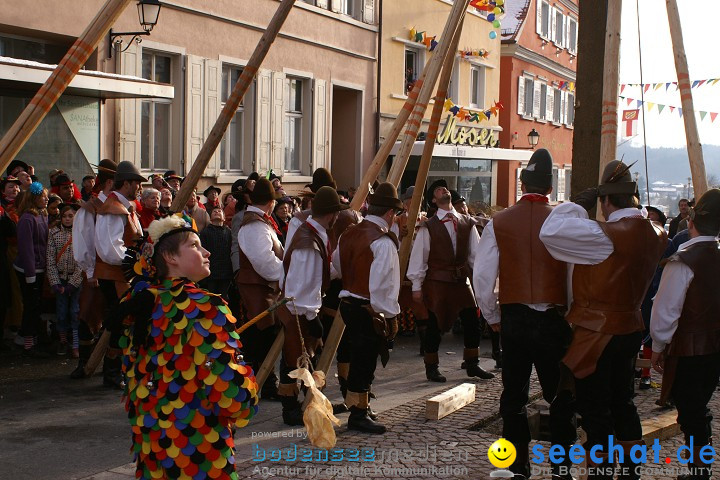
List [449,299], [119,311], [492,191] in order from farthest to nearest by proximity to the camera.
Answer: [492,191] → [449,299] → [119,311]

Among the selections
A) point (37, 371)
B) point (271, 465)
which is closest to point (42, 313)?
point (37, 371)

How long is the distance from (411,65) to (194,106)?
974 centimetres

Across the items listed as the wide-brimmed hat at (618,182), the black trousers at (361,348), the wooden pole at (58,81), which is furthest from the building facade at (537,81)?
the wooden pole at (58,81)

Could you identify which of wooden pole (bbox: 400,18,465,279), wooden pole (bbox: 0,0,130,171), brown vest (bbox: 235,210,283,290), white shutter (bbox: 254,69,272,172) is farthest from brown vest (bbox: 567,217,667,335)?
white shutter (bbox: 254,69,272,172)

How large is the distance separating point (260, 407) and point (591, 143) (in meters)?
3.53

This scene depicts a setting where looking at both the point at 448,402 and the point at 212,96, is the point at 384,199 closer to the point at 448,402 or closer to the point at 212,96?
the point at 448,402

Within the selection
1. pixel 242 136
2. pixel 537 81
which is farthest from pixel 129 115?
pixel 537 81

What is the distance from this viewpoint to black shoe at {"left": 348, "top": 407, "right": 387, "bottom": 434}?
22.9ft

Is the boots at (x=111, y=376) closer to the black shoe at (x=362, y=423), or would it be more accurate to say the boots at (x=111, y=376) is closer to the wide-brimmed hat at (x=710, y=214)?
the black shoe at (x=362, y=423)

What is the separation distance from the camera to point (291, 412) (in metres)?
7.21

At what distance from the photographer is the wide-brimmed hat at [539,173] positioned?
6055 millimetres

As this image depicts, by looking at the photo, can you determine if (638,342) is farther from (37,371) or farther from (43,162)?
(43,162)

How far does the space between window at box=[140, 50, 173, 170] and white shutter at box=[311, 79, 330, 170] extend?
4.82 m

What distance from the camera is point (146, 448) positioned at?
13.4 feet
